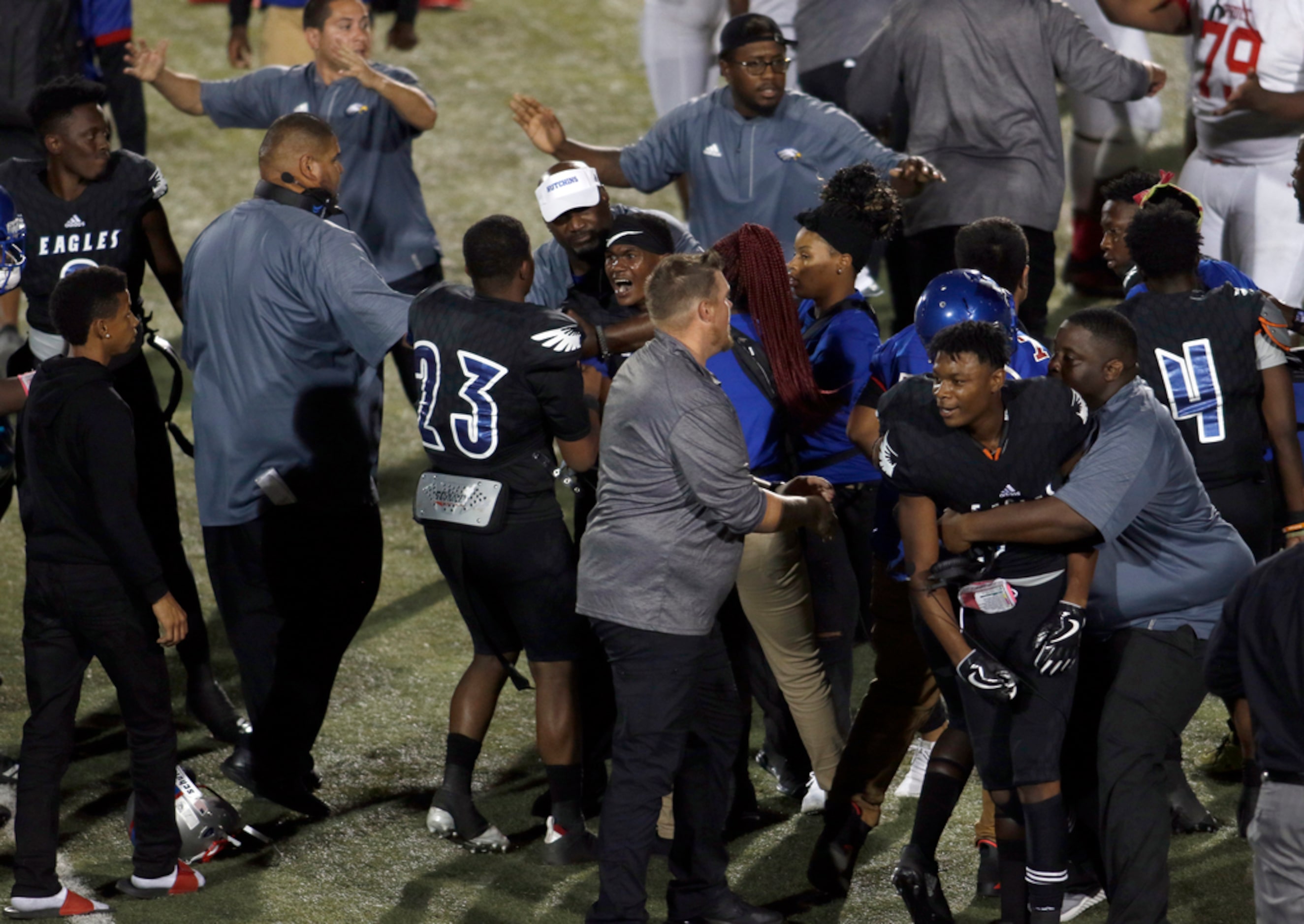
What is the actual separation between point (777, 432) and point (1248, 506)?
1365 mm

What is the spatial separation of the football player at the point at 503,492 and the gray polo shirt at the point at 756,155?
5.90ft

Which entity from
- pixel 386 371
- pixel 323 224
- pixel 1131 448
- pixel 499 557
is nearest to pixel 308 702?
pixel 499 557

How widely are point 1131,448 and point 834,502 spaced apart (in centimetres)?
127

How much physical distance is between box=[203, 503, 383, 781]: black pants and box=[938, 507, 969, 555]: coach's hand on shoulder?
1.99 meters

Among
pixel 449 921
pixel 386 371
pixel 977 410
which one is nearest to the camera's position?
pixel 977 410

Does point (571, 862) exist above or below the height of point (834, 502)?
below

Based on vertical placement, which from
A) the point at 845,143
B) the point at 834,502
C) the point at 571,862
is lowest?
Result: the point at 571,862

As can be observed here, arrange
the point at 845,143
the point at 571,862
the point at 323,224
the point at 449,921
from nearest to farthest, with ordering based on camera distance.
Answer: the point at 449,921 → the point at 571,862 → the point at 323,224 → the point at 845,143

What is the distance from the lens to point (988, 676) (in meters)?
3.56

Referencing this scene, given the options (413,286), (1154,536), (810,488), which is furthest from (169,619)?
(413,286)

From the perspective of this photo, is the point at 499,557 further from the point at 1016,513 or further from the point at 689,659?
the point at 1016,513

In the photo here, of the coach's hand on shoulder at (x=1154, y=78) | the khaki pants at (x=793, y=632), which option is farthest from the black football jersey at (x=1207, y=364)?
the coach's hand on shoulder at (x=1154, y=78)

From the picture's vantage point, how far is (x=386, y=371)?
8773 mm

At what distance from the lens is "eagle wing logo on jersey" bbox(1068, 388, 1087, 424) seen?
3.64 metres
